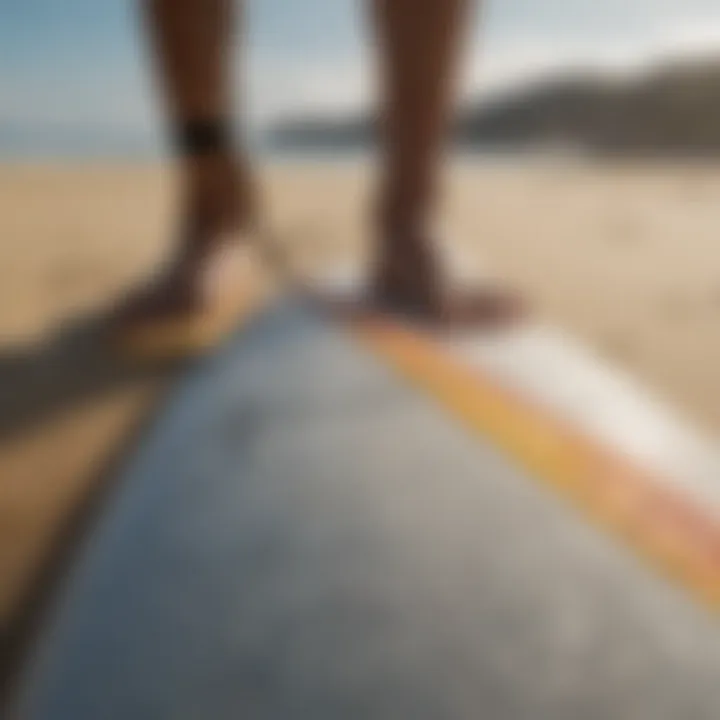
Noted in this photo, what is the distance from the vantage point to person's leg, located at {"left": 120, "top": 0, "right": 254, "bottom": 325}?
17.9 inches

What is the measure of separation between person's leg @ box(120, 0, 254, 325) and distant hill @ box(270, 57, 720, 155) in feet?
0.08

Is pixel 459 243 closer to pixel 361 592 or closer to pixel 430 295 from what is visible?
pixel 430 295

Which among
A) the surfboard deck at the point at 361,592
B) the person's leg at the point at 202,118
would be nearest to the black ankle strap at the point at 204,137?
the person's leg at the point at 202,118

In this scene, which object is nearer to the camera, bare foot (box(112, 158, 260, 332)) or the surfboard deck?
the surfboard deck

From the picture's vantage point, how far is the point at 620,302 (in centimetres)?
52

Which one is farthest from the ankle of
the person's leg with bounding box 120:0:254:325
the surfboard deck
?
the surfboard deck

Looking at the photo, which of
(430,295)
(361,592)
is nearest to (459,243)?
(430,295)

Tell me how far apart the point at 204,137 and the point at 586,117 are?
16cm

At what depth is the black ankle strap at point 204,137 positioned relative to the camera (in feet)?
1.56

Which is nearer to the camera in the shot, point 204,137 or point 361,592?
point 361,592

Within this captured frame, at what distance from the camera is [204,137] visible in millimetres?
481

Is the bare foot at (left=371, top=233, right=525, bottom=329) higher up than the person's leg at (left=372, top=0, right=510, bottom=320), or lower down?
lower down

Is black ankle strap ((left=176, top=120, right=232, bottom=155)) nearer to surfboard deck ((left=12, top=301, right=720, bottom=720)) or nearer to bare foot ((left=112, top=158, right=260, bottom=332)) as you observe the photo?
bare foot ((left=112, top=158, right=260, bottom=332))

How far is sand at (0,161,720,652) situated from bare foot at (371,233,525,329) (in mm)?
21
